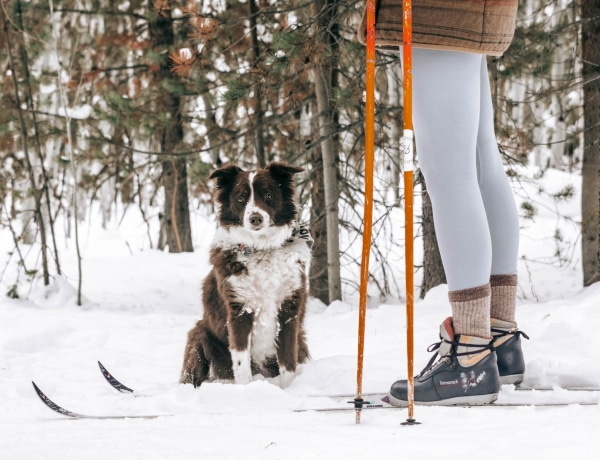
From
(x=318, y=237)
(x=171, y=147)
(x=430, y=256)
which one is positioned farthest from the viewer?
(x=171, y=147)

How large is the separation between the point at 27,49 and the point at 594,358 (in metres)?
7.95

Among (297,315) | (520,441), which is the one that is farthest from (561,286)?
(520,441)

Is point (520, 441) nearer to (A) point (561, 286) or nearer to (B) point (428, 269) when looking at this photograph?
(B) point (428, 269)

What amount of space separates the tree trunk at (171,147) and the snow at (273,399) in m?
3.67

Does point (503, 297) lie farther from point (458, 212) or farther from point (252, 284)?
point (252, 284)

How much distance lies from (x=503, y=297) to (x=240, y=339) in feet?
5.07

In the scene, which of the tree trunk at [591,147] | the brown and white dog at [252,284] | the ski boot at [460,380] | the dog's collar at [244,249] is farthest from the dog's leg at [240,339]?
the tree trunk at [591,147]

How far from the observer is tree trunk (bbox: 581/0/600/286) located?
6332 mm

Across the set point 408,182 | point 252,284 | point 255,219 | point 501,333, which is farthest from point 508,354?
point 255,219

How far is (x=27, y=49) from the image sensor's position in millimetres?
8453

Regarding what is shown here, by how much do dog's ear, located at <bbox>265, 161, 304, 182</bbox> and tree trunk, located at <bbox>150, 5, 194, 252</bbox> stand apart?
508 cm

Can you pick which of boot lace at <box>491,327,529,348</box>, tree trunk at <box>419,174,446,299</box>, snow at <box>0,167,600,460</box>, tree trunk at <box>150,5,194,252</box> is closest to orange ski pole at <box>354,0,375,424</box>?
snow at <box>0,167,600,460</box>

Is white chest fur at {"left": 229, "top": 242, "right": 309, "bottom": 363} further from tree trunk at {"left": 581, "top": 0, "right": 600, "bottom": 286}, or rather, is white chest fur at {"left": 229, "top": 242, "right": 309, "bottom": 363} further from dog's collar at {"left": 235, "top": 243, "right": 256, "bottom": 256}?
tree trunk at {"left": 581, "top": 0, "right": 600, "bottom": 286}

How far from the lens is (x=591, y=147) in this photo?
6.69 m
